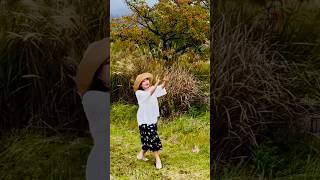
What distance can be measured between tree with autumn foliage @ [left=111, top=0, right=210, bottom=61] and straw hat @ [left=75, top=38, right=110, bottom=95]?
0.21m

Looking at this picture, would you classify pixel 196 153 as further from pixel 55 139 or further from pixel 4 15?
pixel 4 15

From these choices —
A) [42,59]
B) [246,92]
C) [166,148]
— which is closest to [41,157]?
[42,59]

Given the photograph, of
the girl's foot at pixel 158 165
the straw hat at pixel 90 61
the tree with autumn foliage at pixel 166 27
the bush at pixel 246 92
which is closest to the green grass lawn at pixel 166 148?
the girl's foot at pixel 158 165

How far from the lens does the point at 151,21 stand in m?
5.70

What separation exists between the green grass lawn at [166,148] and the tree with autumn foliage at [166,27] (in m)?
0.68

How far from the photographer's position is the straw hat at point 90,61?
474cm

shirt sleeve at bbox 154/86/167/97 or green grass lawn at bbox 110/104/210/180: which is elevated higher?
shirt sleeve at bbox 154/86/167/97

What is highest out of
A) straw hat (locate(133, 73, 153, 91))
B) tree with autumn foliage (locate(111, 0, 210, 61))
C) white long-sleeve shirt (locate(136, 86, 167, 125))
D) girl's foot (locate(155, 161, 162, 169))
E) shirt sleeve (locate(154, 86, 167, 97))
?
tree with autumn foliage (locate(111, 0, 210, 61))

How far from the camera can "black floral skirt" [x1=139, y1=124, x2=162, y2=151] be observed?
217 inches

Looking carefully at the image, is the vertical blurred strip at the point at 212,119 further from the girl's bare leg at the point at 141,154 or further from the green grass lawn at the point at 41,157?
the green grass lawn at the point at 41,157

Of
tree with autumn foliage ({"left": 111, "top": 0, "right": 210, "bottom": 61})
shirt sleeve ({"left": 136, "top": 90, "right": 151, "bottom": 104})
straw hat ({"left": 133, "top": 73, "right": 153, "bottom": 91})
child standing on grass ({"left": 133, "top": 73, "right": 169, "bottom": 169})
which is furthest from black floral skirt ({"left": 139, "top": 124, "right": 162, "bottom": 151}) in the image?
tree with autumn foliage ({"left": 111, "top": 0, "right": 210, "bottom": 61})

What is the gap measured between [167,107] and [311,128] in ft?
5.00

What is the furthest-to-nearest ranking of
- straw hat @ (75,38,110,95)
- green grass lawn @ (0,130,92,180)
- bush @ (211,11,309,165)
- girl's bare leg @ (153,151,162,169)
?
bush @ (211,11,309,165)
girl's bare leg @ (153,151,162,169)
green grass lawn @ (0,130,92,180)
straw hat @ (75,38,110,95)

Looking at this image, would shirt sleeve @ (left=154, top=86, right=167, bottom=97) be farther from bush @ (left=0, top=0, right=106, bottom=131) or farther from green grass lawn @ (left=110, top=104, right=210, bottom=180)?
bush @ (left=0, top=0, right=106, bottom=131)
